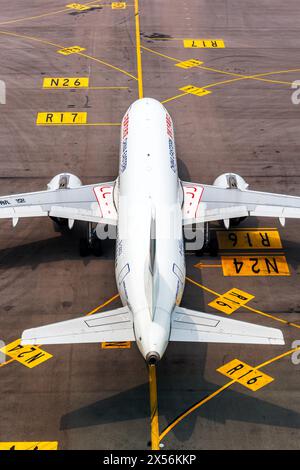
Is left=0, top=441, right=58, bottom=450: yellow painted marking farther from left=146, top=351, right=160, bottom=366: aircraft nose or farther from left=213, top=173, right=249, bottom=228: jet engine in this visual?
left=213, top=173, right=249, bottom=228: jet engine

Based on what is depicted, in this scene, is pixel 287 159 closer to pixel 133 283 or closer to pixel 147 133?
pixel 147 133

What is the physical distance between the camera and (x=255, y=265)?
41.6 meters

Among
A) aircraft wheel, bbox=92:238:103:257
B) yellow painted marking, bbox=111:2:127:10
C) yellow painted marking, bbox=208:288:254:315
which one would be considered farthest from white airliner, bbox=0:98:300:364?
yellow painted marking, bbox=111:2:127:10

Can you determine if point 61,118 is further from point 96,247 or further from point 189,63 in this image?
point 96,247

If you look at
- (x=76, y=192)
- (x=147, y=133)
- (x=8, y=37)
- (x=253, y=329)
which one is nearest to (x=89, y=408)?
(x=253, y=329)

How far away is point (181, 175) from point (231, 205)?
26.9ft

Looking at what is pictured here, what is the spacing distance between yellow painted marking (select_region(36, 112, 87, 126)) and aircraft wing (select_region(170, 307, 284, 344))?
30.3 m

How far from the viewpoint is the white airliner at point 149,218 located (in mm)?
28031

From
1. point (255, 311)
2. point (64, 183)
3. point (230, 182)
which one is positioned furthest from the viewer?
point (230, 182)

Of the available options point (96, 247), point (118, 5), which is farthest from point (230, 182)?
point (118, 5)

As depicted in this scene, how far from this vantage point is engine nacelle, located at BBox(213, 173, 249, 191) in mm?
44094
